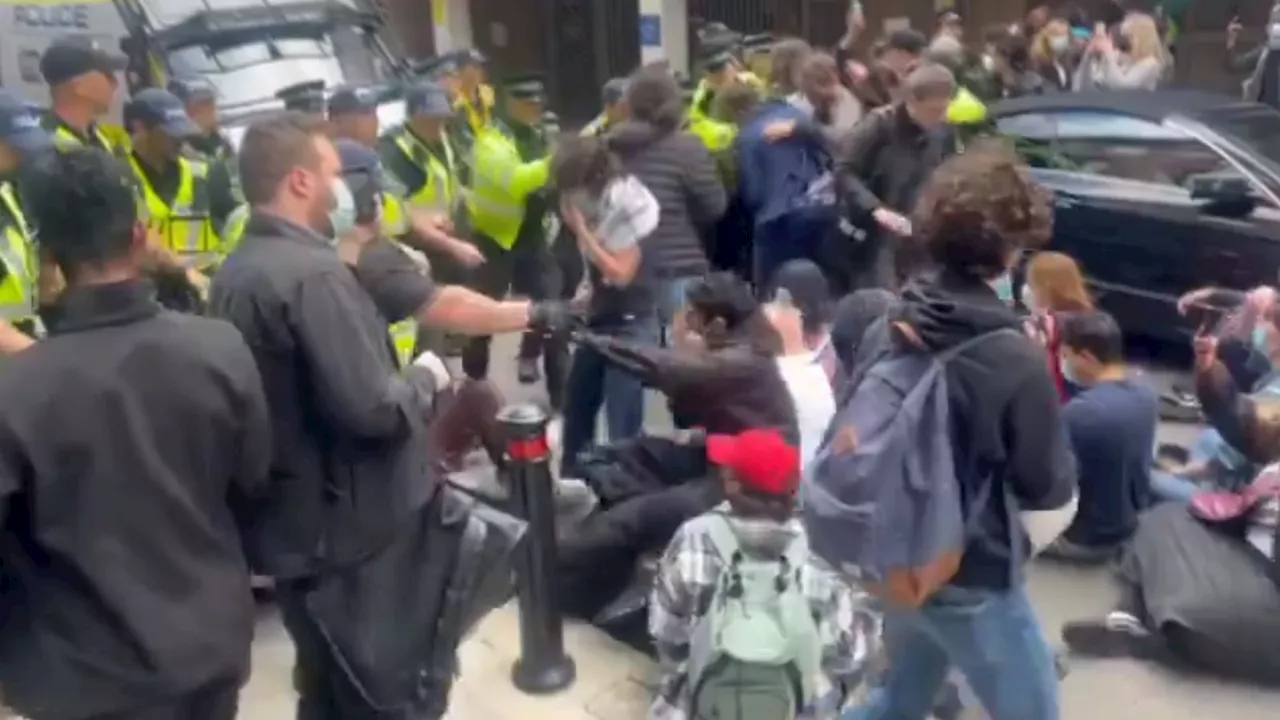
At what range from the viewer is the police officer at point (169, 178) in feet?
20.3

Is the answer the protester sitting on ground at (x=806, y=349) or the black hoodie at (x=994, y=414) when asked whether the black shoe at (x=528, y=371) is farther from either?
the black hoodie at (x=994, y=414)

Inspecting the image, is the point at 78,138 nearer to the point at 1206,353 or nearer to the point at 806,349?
the point at 806,349

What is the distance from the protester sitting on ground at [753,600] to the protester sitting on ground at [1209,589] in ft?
4.31

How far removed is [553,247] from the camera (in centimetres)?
735

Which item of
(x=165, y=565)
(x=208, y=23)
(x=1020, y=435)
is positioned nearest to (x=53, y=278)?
(x=165, y=565)

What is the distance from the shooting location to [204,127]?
7422 mm

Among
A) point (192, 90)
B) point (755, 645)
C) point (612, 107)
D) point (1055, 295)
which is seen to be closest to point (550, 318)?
point (755, 645)

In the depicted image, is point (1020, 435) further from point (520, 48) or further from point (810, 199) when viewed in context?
point (520, 48)

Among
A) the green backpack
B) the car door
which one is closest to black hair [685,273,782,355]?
the green backpack

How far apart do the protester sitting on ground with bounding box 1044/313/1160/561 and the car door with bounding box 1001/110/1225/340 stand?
7.14 ft

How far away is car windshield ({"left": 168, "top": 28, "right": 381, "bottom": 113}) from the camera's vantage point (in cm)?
912

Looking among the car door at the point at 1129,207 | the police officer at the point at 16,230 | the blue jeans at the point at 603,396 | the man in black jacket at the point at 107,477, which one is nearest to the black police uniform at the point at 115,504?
the man in black jacket at the point at 107,477

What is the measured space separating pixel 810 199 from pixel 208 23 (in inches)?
181

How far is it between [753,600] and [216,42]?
6897 millimetres
